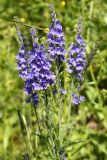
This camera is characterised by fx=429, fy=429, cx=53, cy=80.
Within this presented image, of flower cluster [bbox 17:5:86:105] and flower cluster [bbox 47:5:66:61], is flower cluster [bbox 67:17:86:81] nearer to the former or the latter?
flower cluster [bbox 17:5:86:105]

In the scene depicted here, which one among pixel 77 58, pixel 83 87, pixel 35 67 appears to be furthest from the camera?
pixel 83 87

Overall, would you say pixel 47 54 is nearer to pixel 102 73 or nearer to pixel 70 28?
pixel 102 73

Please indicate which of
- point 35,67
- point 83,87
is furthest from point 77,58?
point 83,87

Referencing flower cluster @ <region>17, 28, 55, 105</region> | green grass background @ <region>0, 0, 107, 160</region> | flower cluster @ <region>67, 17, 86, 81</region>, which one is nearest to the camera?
flower cluster @ <region>17, 28, 55, 105</region>

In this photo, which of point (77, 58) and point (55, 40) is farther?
point (77, 58)

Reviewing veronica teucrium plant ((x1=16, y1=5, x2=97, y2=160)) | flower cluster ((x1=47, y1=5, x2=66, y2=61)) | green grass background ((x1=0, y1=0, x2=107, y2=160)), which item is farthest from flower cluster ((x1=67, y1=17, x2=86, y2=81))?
green grass background ((x1=0, y1=0, x2=107, y2=160))

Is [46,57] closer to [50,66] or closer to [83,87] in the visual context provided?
[50,66]

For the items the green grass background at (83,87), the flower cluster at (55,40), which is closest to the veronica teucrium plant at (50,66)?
the flower cluster at (55,40)
